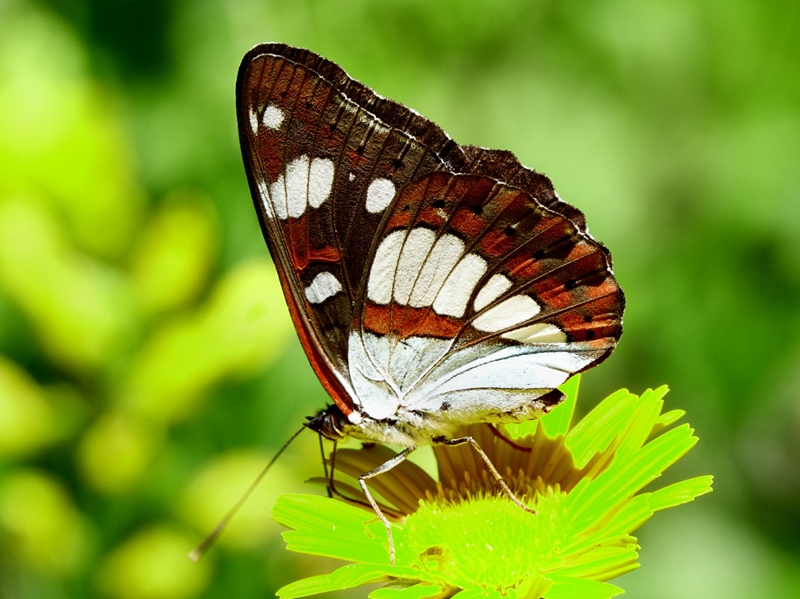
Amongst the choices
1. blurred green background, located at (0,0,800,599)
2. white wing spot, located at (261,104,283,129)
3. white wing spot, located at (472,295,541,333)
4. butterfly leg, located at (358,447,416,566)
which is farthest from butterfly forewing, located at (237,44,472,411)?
blurred green background, located at (0,0,800,599)

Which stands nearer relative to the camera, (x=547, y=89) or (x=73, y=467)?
(x=73, y=467)

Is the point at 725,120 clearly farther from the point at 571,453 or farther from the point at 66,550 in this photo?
the point at 66,550

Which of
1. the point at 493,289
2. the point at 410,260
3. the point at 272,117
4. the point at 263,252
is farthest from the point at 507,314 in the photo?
the point at 263,252

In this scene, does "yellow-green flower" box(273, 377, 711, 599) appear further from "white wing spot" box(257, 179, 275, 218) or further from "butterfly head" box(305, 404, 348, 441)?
"white wing spot" box(257, 179, 275, 218)

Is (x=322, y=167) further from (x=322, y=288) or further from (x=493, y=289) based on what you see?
(x=493, y=289)

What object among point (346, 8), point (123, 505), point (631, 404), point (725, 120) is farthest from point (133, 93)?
point (631, 404)

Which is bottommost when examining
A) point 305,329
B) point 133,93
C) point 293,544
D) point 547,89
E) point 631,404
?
point 293,544
